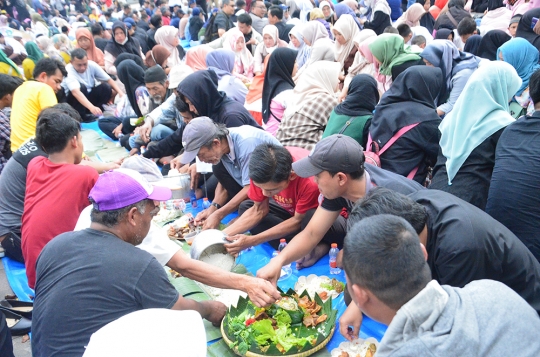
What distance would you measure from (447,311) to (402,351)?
154mm

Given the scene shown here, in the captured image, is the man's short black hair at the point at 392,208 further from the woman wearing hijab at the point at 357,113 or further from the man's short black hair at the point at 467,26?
the man's short black hair at the point at 467,26

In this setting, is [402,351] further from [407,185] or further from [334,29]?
[334,29]

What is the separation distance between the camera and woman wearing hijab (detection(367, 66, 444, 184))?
10.4 feet

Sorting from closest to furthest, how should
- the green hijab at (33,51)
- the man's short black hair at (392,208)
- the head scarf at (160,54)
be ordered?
1. the man's short black hair at (392,208)
2. the head scarf at (160,54)
3. the green hijab at (33,51)

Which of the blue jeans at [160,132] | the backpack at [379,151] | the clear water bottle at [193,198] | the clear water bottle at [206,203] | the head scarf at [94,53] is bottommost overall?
the clear water bottle at [193,198]

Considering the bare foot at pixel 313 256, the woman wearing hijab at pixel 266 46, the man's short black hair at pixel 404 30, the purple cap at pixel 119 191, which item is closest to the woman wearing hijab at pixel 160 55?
the woman wearing hijab at pixel 266 46

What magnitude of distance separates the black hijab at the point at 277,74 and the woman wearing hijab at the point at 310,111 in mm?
660

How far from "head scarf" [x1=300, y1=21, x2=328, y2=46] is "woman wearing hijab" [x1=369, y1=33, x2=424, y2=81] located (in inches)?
84.7

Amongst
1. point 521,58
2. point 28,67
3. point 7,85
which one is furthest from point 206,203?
point 28,67

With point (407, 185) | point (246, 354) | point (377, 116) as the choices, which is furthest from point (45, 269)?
point (377, 116)

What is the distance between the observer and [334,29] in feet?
19.8

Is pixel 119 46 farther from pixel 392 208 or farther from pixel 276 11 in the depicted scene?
pixel 392 208

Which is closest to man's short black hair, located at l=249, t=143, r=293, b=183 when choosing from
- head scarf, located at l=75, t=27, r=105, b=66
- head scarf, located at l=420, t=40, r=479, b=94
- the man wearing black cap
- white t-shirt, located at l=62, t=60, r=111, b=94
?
the man wearing black cap

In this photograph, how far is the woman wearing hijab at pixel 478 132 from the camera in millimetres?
2736
